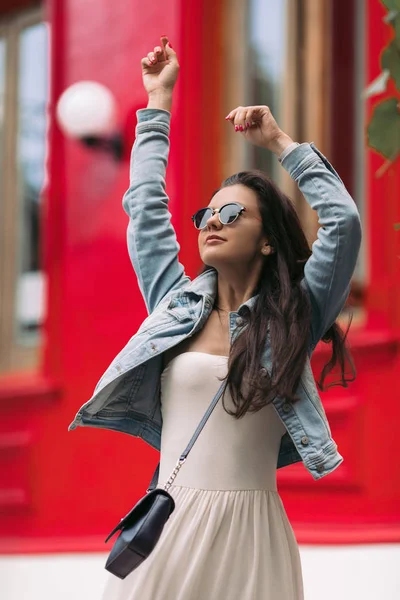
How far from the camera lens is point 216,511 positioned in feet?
8.11

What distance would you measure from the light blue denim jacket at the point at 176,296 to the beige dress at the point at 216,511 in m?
0.08

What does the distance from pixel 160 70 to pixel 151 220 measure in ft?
1.46

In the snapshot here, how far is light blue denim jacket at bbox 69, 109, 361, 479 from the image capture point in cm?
250

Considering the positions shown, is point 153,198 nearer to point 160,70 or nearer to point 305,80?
point 160,70

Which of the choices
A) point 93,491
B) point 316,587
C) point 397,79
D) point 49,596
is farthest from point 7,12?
point 397,79

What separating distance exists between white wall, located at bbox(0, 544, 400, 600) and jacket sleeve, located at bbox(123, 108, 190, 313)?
2.33 metres

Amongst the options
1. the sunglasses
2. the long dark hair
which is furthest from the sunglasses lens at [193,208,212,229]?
the long dark hair

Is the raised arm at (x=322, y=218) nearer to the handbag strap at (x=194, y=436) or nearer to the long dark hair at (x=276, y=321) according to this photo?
the long dark hair at (x=276, y=321)

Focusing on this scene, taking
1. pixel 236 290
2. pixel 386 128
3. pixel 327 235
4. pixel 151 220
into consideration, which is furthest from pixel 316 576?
pixel 386 128

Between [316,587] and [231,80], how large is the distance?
2.86 metres

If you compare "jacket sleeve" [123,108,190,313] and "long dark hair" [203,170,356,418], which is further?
"jacket sleeve" [123,108,190,313]

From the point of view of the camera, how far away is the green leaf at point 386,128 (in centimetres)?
169

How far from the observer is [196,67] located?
Answer: 18.9 ft

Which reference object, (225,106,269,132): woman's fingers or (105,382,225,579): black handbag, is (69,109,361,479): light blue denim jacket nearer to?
(225,106,269,132): woman's fingers
